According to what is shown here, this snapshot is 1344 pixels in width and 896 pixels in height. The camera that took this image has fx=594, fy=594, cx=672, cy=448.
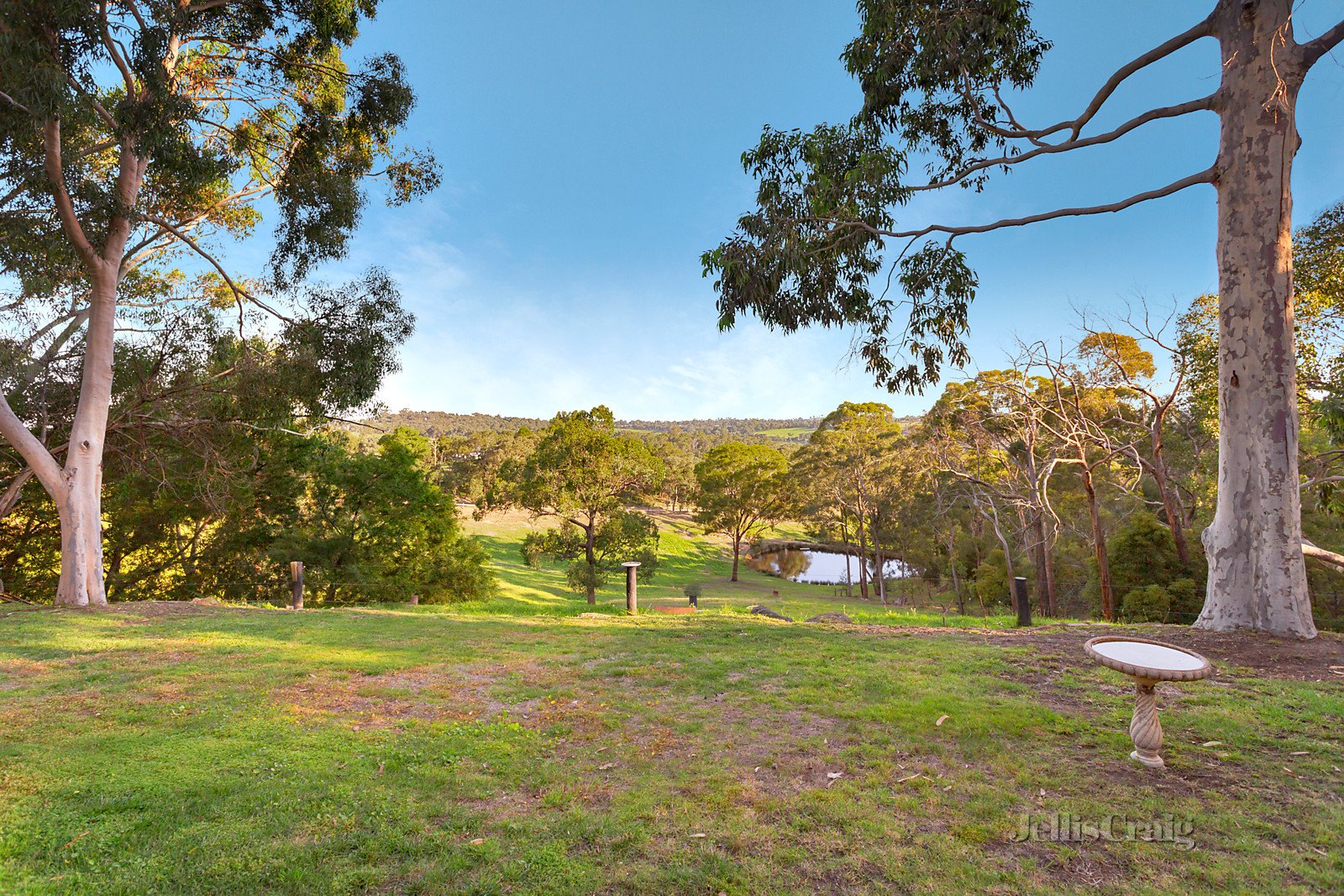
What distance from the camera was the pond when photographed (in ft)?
145

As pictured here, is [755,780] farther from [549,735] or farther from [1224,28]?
[1224,28]

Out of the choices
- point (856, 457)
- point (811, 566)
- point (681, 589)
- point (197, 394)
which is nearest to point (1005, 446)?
point (856, 457)

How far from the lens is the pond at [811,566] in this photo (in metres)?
44.2

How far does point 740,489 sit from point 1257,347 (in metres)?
28.8

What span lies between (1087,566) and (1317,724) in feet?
63.6

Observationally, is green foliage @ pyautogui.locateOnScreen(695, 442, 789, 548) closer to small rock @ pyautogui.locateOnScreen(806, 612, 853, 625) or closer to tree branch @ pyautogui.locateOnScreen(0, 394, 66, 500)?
small rock @ pyautogui.locateOnScreen(806, 612, 853, 625)

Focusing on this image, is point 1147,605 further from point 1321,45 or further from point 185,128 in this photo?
point 185,128

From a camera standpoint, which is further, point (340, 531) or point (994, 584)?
point (994, 584)

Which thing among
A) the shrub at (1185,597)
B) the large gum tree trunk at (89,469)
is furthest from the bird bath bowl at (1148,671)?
the large gum tree trunk at (89,469)

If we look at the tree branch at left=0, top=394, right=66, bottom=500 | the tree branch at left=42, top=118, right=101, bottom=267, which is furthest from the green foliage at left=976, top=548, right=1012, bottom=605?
the tree branch at left=42, top=118, right=101, bottom=267

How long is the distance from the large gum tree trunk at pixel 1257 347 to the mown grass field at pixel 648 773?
0.83 metres

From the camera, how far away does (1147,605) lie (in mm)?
14383

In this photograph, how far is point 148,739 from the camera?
388 cm

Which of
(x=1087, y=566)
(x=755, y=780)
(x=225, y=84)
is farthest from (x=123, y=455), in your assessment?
(x=1087, y=566)
